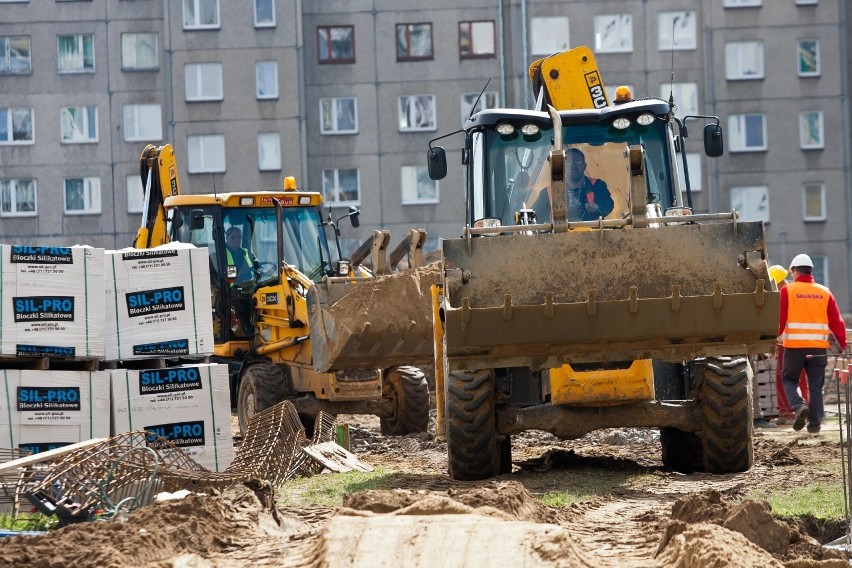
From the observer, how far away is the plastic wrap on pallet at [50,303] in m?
10.6

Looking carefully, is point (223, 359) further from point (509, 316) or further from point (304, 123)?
point (304, 123)

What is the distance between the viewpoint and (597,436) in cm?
1527

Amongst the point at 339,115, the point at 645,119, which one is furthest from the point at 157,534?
the point at 339,115

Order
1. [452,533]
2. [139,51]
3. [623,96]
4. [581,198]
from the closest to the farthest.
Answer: [452,533] < [581,198] < [623,96] < [139,51]

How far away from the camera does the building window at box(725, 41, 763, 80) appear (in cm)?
4762

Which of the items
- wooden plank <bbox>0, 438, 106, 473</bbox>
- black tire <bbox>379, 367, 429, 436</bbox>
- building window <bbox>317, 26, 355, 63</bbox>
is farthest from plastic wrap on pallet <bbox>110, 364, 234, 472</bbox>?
building window <bbox>317, 26, 355, 63</bbox>

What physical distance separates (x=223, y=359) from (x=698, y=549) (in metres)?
12.1

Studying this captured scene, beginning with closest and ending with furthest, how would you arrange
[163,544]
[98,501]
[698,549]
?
[698,549] → [163,544] → [98,501]

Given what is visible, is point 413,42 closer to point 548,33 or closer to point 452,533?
point 548,33

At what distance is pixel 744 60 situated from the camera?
157ft

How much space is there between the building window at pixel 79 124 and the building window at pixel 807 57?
23481mm

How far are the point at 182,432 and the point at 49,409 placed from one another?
1.05 metres

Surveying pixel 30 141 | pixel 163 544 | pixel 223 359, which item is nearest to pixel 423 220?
pixel 30 141

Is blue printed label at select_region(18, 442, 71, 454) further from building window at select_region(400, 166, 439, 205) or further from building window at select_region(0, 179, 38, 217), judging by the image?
building window at select_region(0, 179, 38, 217)
